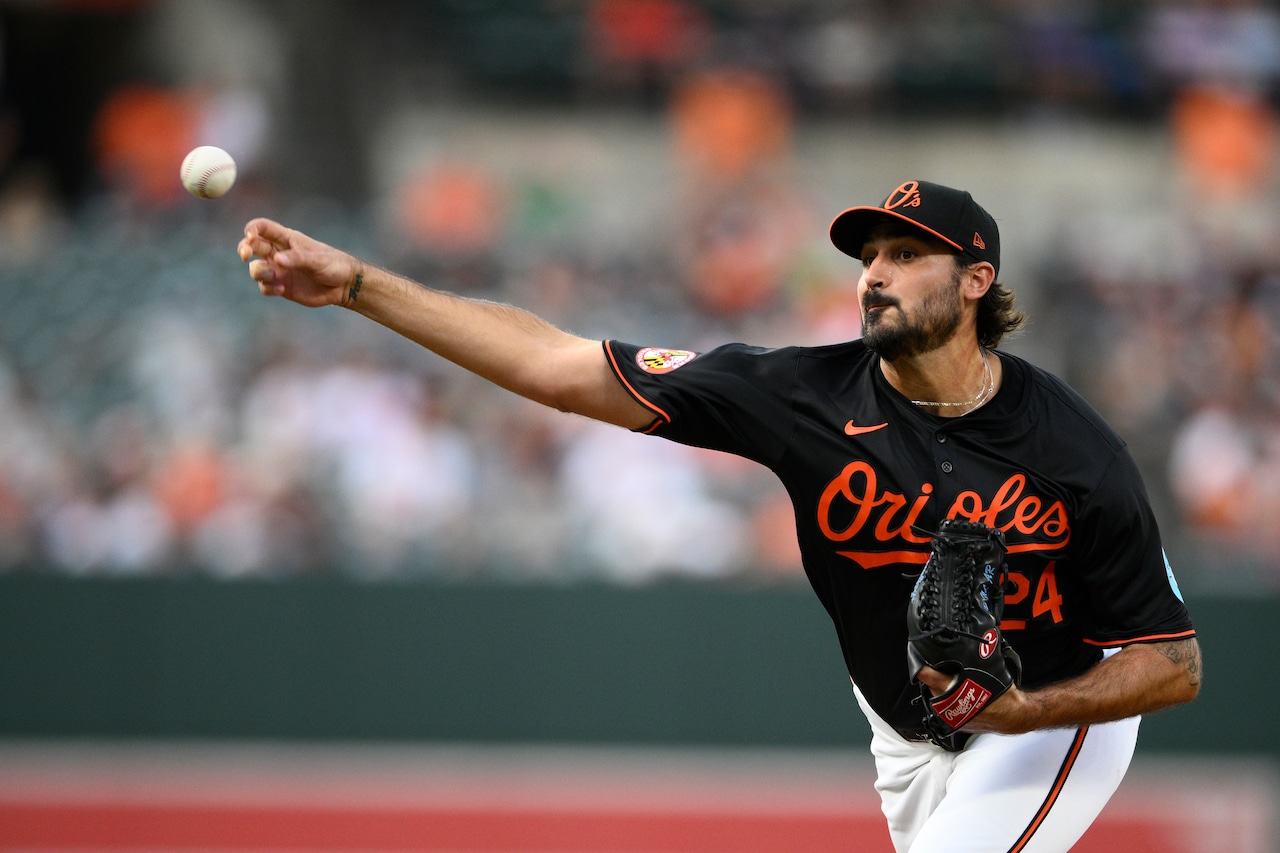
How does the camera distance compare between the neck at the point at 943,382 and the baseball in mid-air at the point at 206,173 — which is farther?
the neck at the point at 943,382

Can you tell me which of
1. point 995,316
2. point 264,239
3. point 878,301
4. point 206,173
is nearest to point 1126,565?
point 995,316

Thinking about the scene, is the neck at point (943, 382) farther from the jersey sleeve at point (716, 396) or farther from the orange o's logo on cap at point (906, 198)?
the orange o's logo on cap at point (906, 198)

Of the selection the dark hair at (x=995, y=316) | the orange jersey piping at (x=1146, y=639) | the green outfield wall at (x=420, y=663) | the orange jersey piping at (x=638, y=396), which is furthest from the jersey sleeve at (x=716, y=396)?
the green outfield wall at (x=420, y=663)

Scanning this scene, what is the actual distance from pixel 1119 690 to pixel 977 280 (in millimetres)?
1060

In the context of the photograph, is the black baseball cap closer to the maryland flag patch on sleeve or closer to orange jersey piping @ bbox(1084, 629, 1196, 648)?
the maryland flag patch on sleeve

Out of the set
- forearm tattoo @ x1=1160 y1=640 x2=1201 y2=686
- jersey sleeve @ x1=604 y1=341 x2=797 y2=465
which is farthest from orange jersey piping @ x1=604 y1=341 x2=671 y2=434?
forearm tattoo @ x1=1160 y1=640 x2=1201 y2=686

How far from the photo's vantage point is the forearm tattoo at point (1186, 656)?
3.62m

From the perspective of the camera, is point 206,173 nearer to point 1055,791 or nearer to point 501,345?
point 501,345

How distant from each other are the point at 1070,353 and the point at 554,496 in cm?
414

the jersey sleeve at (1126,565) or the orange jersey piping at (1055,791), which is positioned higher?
the jersey sleeve at (1126,565)

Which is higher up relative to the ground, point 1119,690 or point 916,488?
point 916,488

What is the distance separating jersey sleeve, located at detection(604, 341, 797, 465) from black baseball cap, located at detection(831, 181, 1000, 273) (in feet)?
1.29

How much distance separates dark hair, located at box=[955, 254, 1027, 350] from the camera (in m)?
3.92

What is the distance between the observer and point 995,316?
393cm
